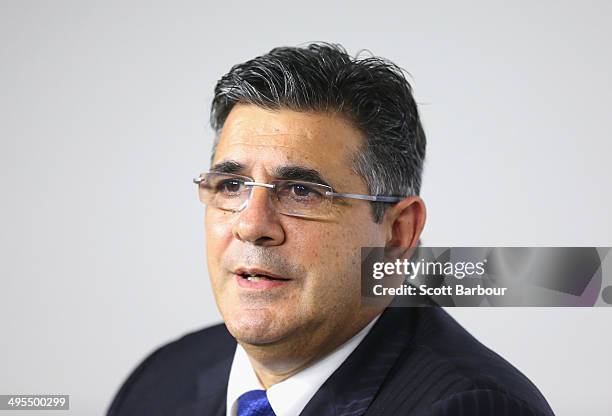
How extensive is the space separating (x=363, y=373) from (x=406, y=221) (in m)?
0.43

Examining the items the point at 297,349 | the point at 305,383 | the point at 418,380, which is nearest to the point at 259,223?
the point at 297,349

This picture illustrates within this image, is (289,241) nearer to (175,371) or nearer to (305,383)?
(305,383)

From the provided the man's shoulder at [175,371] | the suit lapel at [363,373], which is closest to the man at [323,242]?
the suit lapel at [363,373]

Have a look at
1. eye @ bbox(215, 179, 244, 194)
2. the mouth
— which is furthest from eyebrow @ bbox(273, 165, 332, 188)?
the mouth

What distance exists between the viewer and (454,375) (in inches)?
84.6

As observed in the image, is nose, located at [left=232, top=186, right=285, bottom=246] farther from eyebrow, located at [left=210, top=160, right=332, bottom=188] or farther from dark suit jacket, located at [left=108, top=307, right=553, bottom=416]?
dark suit jacket, located at [left=108, top=307, right=553, bottom=416]

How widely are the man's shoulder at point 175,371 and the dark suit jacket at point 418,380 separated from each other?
0.08m

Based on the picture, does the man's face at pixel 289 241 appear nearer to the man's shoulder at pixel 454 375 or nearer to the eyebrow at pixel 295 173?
the eyebrow at pixel 295 173

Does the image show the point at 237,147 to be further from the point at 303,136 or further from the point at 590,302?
the point at 590,302

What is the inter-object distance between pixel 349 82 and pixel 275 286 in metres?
0.56

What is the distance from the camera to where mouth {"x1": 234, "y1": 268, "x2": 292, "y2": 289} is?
2.21 metres

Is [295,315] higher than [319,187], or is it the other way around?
[319,187]

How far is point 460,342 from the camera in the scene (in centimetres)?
232

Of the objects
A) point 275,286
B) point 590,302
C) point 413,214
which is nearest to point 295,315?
point 275,286
